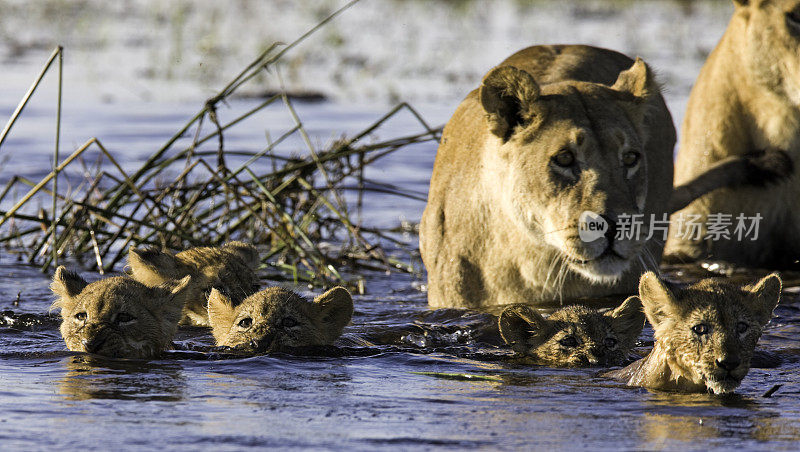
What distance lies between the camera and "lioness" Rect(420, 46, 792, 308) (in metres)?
5.98

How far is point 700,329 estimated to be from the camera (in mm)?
4957

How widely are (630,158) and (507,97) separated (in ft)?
2.17

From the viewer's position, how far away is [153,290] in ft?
19.4

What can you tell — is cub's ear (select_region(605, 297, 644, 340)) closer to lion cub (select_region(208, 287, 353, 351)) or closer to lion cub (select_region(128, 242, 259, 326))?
lion cub (select_region(208, 287, 353, 351))

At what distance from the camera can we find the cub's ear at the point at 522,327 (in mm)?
5984

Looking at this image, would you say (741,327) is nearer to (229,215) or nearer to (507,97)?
(507,97)

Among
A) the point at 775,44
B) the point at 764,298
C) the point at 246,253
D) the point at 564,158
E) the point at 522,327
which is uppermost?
the point at 775,44

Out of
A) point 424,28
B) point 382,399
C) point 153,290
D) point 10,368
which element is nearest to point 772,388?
point 382,399

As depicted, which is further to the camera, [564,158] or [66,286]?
[564,158]

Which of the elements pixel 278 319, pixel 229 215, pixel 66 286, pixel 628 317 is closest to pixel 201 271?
pixel 66 286

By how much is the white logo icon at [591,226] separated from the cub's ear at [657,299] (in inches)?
28.3

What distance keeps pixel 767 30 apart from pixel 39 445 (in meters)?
6.11

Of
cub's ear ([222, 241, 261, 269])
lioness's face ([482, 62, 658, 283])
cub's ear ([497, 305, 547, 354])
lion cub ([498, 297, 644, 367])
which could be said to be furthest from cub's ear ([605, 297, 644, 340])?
cub's ear ([222, 241, 261, 269])

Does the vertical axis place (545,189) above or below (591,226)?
above
